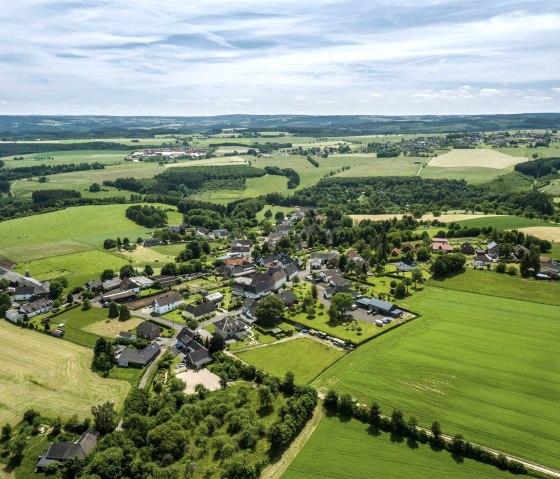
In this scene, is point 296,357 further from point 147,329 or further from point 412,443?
point 147,329

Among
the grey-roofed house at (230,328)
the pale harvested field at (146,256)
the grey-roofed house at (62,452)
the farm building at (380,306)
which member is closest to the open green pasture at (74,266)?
the pale harvested field at (146,256)

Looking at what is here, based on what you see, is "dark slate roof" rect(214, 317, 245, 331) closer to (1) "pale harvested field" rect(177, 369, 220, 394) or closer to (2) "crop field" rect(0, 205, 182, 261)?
(1) "pale harvested field" rect(177, 369, 220, 394)

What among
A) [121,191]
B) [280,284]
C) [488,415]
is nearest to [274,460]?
[488,415]

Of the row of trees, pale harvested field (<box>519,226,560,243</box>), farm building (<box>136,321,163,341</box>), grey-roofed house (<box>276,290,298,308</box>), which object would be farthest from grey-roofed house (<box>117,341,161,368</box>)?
pale harvested field (<box>519,226,560,243</box>)

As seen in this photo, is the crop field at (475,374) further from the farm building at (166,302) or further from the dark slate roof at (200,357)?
the farm building at (166,302)

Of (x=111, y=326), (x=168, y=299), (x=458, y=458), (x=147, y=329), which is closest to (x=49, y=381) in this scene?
(x=147, y=329)
